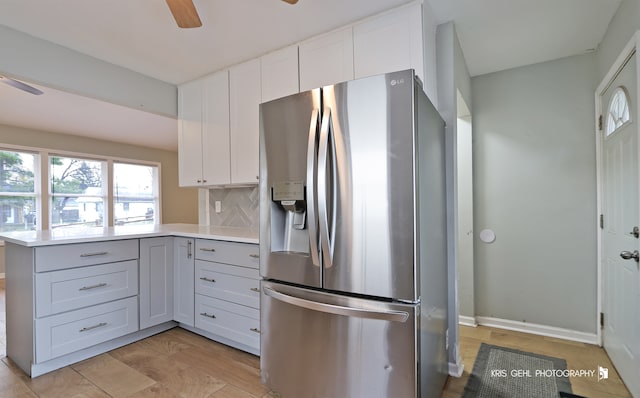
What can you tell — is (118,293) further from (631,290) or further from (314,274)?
(631,290)

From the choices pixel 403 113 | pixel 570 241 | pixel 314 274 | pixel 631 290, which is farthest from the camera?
pixel 570 241

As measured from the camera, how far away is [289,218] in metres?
1.68

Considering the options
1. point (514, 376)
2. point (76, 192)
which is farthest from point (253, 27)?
point (76, 192)

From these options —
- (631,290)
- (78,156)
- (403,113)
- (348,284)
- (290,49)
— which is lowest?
(631,290)

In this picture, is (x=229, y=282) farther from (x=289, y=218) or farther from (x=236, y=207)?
(x=236, y=207)

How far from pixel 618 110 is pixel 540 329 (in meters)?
1.83

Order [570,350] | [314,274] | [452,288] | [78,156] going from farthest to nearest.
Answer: [78,156], [570,350], [452,288], [314,274]

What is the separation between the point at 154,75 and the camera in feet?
10.2

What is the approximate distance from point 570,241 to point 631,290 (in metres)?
0.87

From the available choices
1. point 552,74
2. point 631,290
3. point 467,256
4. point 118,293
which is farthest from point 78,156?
point 631,290

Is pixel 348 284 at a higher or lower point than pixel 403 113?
lower

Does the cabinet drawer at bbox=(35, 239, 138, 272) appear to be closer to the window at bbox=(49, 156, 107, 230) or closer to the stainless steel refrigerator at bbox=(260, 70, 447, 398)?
the stainless steel refrigerator at bbox=(260, 70, 447, 398)

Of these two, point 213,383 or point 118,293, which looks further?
point 118,293

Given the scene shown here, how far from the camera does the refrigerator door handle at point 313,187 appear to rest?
58.3 inches
